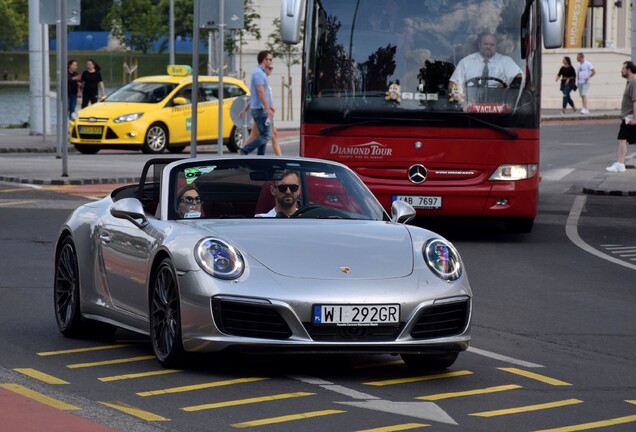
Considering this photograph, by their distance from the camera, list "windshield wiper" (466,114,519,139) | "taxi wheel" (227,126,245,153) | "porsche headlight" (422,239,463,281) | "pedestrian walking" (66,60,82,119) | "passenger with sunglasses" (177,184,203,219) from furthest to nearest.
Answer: "pedestrian walking" (66,60,82,119) < "taxi wheel" (227,126,245,153) < "windshield wiper" (466,114,519,139) < "passenger with sunglasses" (177,184,203,219) < "porsche headlight" (422,239,463,281)

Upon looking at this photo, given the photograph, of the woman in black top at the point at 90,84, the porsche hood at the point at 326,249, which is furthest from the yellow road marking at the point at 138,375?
the woman in black top at the point at 90,84

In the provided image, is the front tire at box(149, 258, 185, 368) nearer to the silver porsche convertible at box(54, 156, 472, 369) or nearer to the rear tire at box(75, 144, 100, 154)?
the silver porsche convertible at box(54, 156, 472, 369)

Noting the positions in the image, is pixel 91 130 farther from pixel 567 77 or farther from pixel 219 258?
pixel 567 77

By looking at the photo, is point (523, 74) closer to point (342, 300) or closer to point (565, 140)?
point (342, 300)

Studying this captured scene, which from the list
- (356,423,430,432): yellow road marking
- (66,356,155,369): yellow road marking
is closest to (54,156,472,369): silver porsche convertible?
(66,356,155,369): yellow road marking

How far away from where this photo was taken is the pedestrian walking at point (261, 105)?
80.0ft

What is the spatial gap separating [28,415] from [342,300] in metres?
1.81

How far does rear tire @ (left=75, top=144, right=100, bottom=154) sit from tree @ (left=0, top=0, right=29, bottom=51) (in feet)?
308

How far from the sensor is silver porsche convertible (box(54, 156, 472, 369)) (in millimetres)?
8164

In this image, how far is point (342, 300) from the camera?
8.13 metres

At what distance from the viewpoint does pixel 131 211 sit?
9.04 metres

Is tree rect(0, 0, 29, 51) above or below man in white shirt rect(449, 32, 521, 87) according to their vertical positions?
above

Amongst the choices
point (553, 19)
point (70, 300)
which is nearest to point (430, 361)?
point (70, 300)

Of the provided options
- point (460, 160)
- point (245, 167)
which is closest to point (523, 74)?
point (460, 160)
